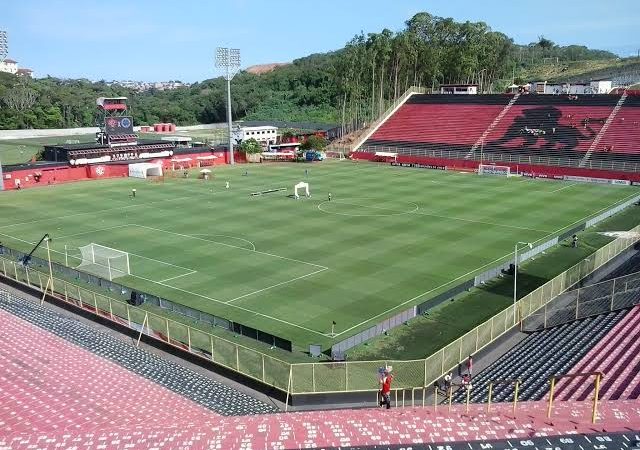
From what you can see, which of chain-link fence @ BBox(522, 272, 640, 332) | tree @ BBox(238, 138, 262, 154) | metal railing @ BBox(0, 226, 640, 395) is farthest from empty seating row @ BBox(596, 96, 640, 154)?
chain-link fence @ BBox(522, 272, 640, 332)

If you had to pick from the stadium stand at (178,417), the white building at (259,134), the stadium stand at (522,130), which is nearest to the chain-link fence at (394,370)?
the stadium stand at (178,417)

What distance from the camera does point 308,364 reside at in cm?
2020

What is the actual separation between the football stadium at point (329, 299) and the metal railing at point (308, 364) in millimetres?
98

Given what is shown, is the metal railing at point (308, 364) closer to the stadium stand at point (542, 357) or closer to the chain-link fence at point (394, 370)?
the chain-link fence at point (394, 370)

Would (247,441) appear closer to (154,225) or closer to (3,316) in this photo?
(3,316)

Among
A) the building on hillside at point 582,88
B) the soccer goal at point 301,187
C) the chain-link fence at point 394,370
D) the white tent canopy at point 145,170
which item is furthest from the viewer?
the building on hillside at point 582,88

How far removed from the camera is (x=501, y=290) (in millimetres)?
31125

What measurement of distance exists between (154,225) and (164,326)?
898 inches

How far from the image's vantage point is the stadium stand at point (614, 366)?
17.4m

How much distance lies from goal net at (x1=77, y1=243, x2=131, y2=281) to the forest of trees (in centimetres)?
7244

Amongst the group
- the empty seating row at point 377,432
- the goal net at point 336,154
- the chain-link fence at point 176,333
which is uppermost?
the goal net at point 336,154

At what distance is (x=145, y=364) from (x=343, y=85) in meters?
88.3

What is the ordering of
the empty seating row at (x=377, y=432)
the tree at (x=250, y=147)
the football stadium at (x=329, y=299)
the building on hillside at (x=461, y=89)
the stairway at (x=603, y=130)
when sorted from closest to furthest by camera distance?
the empty seating row at (x=377, y=432) → the football stadium at (x=329, y=299) → the stairway at (x=603, y=130) → the tree at (x=250, y=147) → the building on hillside at (x=461, y=89)

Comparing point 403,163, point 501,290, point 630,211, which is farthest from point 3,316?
point 403,163
